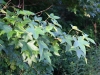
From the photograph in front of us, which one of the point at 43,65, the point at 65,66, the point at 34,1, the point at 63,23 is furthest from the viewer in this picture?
the point at 63,23

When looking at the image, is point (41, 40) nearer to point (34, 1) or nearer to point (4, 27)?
point (4, 27)

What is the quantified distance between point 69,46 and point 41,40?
0.24 m

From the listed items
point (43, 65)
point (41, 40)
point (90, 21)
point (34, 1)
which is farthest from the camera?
point (90, 21)

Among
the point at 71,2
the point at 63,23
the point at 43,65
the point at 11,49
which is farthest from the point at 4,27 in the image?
the point at 63,23

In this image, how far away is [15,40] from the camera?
1.58 m

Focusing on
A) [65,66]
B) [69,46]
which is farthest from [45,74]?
[69,46]

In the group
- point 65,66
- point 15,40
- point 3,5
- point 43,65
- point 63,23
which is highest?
point 3,5

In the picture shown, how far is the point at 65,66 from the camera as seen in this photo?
3078 mm

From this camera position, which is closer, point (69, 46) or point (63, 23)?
point (69, 46)

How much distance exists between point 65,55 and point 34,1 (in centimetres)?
97

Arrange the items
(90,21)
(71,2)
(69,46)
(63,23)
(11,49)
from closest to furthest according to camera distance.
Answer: (69,46) → (11,49) → (71,2) → (63,23) → (90,21)

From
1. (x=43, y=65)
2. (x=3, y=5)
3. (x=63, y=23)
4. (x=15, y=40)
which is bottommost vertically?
(x=43, y=65)

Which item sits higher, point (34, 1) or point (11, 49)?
point (34, 1)

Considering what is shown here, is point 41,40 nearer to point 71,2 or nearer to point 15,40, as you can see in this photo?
point 15,40
